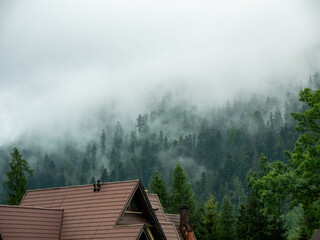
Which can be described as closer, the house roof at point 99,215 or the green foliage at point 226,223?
the house roof at point 99,215

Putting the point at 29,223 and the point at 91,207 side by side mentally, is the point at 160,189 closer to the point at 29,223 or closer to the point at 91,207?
the point at 91,207

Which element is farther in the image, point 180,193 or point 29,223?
point 180,193

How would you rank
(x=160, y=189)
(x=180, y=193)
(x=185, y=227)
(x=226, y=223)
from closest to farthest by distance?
(x=185, y=227) < (x=226, y=223) < (x=160, y=189) < (x=180, y=193)

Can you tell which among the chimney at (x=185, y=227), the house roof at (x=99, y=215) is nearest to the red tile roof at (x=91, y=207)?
the house roof at (x=99, y=215)

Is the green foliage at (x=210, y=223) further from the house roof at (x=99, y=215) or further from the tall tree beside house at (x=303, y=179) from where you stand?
the house roof at (x=99, y=215)

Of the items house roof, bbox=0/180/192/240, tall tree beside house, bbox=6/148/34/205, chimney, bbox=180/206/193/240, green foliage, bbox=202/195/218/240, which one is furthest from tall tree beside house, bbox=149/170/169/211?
house roof, bbox=0/180/192/240

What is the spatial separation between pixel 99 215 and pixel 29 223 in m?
4.97

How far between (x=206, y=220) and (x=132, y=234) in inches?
1739

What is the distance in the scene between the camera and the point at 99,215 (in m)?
35.7

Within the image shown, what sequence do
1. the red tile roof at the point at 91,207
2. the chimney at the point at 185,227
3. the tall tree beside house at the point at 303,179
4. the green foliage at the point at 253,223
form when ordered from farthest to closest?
the green foliage at the point at 253,223
the chimney at the point at 185,227
the tall tree beside house at the point at 303,179
the red tile roof at the point at 91,207

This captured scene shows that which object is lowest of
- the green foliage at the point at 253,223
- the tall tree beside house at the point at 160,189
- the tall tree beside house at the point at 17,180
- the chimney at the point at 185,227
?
the chimney at the point at 185,227

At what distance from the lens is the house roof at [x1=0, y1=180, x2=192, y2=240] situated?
33.8m

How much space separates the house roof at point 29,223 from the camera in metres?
33.4

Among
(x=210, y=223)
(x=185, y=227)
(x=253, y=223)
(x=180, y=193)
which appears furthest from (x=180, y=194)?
(x=185, y=227)
